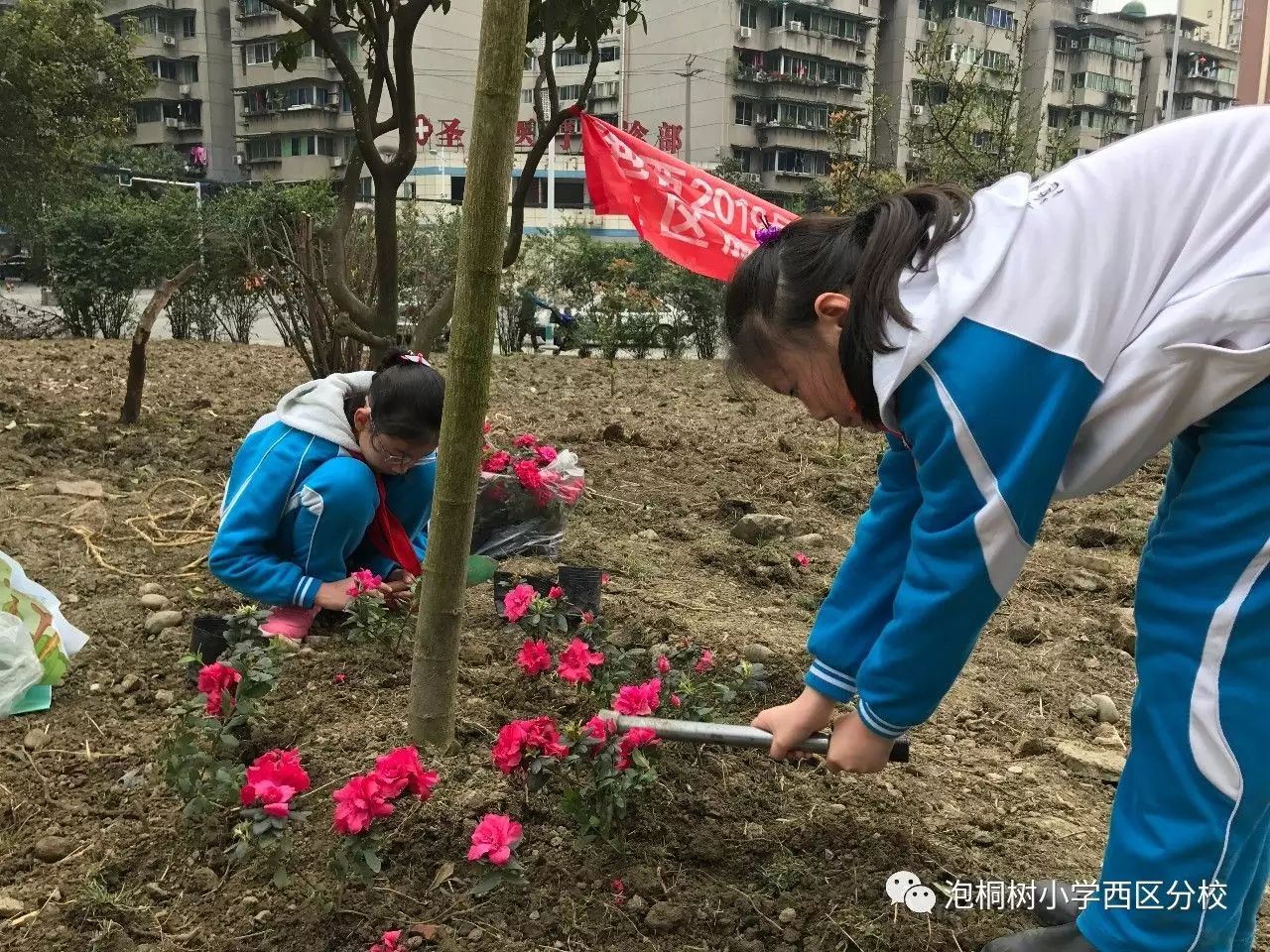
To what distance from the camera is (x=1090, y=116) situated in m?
43.0

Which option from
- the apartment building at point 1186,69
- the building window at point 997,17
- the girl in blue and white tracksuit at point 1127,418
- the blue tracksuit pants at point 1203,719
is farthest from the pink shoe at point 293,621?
the apartment building at point 1186,69

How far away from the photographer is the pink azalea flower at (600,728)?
1.69m

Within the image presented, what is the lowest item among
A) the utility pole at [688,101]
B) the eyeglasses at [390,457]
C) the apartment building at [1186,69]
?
the eyeglasses at [390,457]

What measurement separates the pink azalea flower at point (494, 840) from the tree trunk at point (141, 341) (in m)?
3.90

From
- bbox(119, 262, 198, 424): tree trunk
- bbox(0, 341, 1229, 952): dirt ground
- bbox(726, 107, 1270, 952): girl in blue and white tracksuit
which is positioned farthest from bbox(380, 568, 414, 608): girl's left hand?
bbox(119, 262, 198, 424): tree trunk

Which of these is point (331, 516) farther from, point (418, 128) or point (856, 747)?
point (418, 128)

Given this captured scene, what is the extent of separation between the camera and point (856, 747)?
55.8 inches

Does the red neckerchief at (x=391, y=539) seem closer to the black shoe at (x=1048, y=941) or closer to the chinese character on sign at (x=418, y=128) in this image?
the black shoe at (x=1048, y=941)

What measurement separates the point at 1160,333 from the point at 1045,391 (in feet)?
0.48

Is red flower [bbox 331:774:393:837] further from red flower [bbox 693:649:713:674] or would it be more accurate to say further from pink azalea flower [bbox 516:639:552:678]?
red flower [bbox 693:649:713:674]

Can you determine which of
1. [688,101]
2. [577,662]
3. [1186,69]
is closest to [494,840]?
[577,662]

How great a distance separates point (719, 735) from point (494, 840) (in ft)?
1.24

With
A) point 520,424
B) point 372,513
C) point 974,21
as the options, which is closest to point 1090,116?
point 974,21

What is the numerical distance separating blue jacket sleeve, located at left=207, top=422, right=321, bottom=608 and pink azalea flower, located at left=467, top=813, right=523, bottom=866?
3.72 ft
